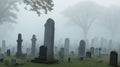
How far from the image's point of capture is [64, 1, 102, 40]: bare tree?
73.2 m

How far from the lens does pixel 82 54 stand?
2638cm

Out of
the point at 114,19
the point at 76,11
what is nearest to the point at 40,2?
the point at 76,11

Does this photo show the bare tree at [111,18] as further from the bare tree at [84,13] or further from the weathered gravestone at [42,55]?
the weathered gravestone at [42,55]

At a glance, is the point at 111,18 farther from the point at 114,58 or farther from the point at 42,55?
the point at 42,55

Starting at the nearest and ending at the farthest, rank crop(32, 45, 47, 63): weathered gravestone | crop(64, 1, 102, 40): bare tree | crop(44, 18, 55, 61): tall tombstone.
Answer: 1. crop(32, 45, 47, 63): weathered gravestone
2. crop(44, 18, 55, 61): tall tombstone
3. crop(64, 1, 102, 40): bare tree

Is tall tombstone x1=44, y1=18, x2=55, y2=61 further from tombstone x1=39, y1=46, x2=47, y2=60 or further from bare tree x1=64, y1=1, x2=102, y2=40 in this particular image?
bare tree x1=64, y1=1, x2=102, y2=40

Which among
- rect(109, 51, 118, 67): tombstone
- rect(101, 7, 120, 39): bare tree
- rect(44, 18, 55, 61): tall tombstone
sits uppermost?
rect(101, 7, 120, 39): bare tree

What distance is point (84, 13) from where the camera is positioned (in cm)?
7725

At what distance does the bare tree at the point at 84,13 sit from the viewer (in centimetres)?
7315

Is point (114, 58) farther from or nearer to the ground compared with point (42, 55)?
nearer to the ground

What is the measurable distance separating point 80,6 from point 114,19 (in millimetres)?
10662

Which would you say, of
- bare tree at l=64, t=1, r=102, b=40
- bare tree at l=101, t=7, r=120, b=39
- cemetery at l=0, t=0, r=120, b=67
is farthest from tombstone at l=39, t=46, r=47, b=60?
bare tree at l=101, t=7, r=120, b=39

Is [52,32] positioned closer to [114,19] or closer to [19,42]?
[19,42]

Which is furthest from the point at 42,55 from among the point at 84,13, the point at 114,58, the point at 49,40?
the point at 84,13
